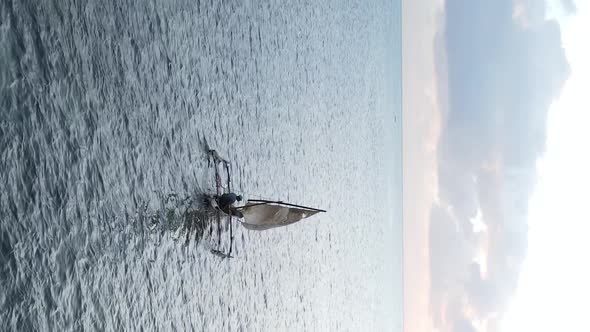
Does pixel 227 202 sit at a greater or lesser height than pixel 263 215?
greater

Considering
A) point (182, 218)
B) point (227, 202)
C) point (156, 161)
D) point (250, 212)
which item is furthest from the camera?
point (250, 212)

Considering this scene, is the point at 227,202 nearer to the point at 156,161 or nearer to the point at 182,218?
the point at 182,218

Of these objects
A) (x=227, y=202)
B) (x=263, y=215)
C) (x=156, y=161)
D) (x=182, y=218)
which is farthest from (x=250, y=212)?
(x=156, y=161)

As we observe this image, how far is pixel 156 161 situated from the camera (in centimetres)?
361

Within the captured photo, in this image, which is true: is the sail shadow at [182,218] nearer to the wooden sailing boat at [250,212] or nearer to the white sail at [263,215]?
the wooden sailing boat at [250,212]

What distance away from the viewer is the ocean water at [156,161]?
2.40 m

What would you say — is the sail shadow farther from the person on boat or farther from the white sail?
the white sail

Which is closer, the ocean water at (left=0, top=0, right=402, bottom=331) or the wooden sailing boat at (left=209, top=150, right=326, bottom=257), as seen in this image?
the ocean water at (left=0, top=0, right=402, bottom=331)

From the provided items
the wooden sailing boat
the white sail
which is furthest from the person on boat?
the white sail

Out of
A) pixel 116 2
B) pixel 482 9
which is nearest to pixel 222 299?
pixel 116 2

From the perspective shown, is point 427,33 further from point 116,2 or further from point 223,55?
point 116,2

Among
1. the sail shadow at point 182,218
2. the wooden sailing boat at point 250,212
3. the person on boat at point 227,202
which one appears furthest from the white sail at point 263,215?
the sail shadow at point 182,218

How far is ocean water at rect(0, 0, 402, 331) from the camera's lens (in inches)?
94.4

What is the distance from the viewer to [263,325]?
561 centimetres
